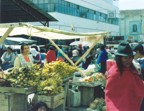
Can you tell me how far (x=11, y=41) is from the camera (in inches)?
931

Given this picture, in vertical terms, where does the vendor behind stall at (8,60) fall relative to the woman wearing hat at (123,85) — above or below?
below

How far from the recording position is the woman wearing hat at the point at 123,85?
4.84m

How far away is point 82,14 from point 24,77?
156 ft

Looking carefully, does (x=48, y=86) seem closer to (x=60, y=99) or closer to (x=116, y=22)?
(x=60, y=99)

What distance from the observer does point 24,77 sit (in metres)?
7.84

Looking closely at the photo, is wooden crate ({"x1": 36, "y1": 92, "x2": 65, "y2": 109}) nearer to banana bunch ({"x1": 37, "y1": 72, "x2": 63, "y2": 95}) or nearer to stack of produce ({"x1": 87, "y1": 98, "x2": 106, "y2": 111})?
banana bunch ({"x1": 37, "y1": 72, "x2": 63, "y2": 95})

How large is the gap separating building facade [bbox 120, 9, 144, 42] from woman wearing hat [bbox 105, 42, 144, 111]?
219 ft

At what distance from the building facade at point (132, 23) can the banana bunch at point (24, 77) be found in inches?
2511

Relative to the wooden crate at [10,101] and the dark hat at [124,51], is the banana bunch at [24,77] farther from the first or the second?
the dark hat at [124,51]

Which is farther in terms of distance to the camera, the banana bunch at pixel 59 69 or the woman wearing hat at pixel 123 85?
the banana bunch at pixel 59 69

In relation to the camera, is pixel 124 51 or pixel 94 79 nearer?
pixel 124 51

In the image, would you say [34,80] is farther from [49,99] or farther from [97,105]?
[97,105]

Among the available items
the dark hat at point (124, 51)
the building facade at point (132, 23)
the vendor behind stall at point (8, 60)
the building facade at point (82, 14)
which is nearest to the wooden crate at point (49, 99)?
the dark hat at point (124, 51)

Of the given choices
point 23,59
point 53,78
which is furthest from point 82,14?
point 53,78
